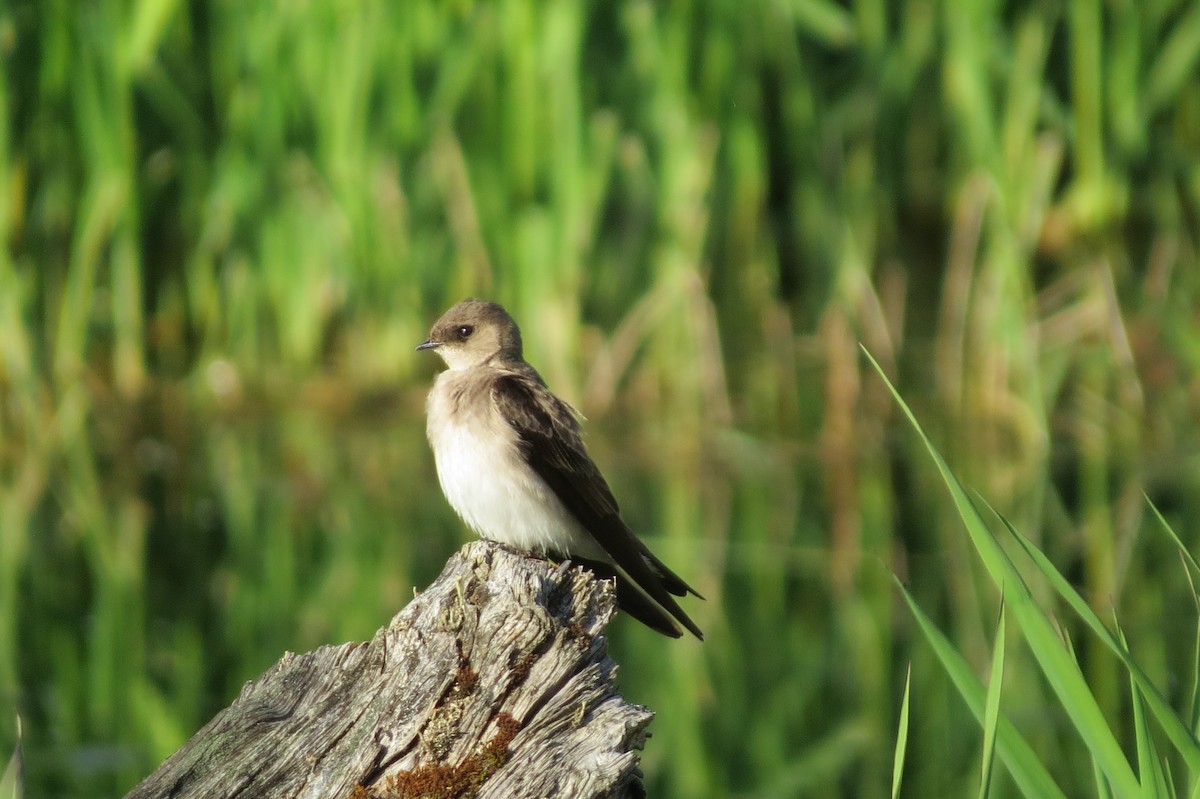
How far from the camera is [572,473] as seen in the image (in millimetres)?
6109

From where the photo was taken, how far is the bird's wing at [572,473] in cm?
578

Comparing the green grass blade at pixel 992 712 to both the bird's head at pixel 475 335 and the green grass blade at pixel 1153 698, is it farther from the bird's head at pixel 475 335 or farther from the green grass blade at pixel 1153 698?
the bird's head at pixel 475 335

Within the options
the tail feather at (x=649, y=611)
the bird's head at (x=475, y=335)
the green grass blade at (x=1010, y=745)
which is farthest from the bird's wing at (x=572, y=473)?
the green grass blade at (x=1010, y=745)

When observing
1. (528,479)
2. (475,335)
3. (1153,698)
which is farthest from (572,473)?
(1153,698)

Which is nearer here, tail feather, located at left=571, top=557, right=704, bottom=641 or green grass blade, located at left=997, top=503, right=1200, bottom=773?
green grass blade, located at left=997, top=503, right=1200, bottom=773

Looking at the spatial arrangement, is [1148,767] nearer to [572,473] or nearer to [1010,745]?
[1010,745]

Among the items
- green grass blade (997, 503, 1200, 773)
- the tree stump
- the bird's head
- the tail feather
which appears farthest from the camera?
the bird's head

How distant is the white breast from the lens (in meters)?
6.04

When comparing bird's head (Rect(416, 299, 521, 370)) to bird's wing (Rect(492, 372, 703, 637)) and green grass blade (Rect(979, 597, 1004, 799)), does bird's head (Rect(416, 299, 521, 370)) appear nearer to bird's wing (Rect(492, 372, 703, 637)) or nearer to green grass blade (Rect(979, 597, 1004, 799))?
bird's wing (Rect(492, 372, 703, 637))

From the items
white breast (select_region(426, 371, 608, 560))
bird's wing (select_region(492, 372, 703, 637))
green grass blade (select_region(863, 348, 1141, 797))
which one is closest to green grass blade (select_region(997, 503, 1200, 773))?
green grass blade (select_region(863, 348, 1141, 797))

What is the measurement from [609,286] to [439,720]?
8.86 meters

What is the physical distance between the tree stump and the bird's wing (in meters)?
1.67

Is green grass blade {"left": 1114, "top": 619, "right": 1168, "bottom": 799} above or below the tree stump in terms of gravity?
below

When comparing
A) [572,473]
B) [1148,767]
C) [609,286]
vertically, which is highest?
[572,473]
